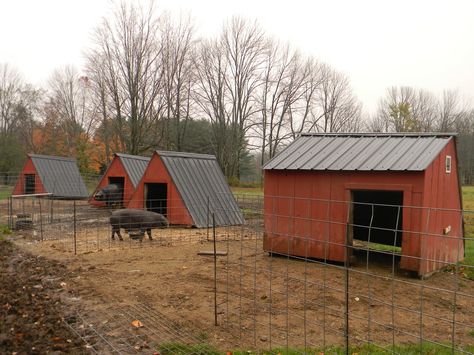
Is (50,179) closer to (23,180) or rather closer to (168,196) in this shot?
(23,180)

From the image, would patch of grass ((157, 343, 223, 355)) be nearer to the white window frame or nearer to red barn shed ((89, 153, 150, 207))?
the white window frame

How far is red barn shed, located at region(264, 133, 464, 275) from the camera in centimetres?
816

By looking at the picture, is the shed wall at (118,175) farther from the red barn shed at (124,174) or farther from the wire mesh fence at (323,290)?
the wire mesh fence at (323,290)

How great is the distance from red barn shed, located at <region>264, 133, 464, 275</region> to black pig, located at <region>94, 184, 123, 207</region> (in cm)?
1234

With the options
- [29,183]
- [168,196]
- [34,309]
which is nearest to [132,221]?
[168,196]

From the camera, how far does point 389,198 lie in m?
11.3

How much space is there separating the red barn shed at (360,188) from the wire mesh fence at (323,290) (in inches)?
1.6

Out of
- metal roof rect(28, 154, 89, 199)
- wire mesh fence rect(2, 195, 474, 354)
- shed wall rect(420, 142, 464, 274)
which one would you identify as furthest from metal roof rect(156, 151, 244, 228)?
metal roof rect(28, 154, 89, 199)

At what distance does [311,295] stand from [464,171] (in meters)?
55.1

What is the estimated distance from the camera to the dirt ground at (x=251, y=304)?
5.07 meters

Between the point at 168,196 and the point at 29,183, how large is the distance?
14750 mm

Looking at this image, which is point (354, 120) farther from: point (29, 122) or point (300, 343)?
point (300, 343)

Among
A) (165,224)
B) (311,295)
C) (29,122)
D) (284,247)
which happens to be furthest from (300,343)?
→ (29,122)

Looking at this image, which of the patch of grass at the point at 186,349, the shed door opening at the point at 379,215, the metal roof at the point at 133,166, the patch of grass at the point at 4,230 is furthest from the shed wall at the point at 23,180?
the patch of grass at the point at 186,349
